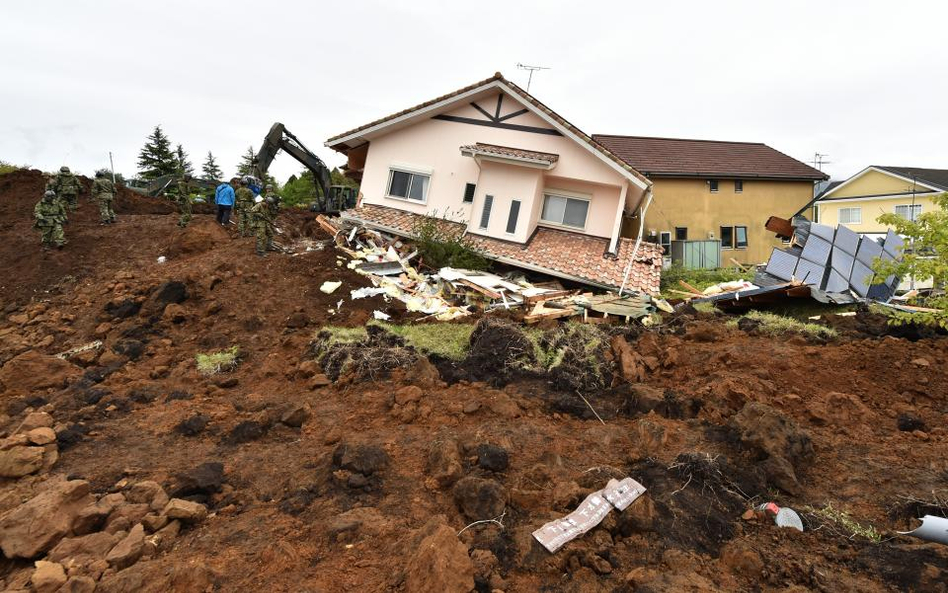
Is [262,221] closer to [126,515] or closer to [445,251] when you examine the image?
[445,251]

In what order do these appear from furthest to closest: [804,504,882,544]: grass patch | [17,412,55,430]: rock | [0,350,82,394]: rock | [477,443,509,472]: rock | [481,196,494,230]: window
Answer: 1. [481,196,494,230]: window
2. [0,350,82,394]: rock
3. [17,412,55,430]: rock
4. [477,443,509,472]: rock
5. [804,504,882,544]: grass patch

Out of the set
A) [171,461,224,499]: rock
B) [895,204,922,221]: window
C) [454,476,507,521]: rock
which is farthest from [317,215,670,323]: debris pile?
[895,204,922,221]: window

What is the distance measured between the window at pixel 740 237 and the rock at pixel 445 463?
946 inches

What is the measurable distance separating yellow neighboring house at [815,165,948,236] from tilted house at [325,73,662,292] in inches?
804

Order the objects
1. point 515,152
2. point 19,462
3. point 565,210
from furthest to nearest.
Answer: point 565,210 < point 515,152 < point 19,462

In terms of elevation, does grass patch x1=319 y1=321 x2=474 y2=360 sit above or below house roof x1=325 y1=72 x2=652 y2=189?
below

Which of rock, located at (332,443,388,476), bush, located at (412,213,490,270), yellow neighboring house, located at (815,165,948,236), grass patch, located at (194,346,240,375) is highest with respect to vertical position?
yellow neighboring house, located at (815,165,948,236)

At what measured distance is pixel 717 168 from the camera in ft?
79.9

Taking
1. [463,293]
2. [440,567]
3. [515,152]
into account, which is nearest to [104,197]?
[463,293]

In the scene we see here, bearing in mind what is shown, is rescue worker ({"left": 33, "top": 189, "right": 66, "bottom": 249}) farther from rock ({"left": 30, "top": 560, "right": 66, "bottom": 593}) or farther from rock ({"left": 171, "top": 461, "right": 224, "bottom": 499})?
rock ({"left": 30, "top": 560, "right": 66, "bottom": 593})

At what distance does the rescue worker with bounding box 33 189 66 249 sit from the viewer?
1214 centimetres

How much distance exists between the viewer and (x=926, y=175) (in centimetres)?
2938

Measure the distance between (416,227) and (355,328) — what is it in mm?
6162

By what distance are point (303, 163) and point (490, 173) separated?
6668 millimetres
